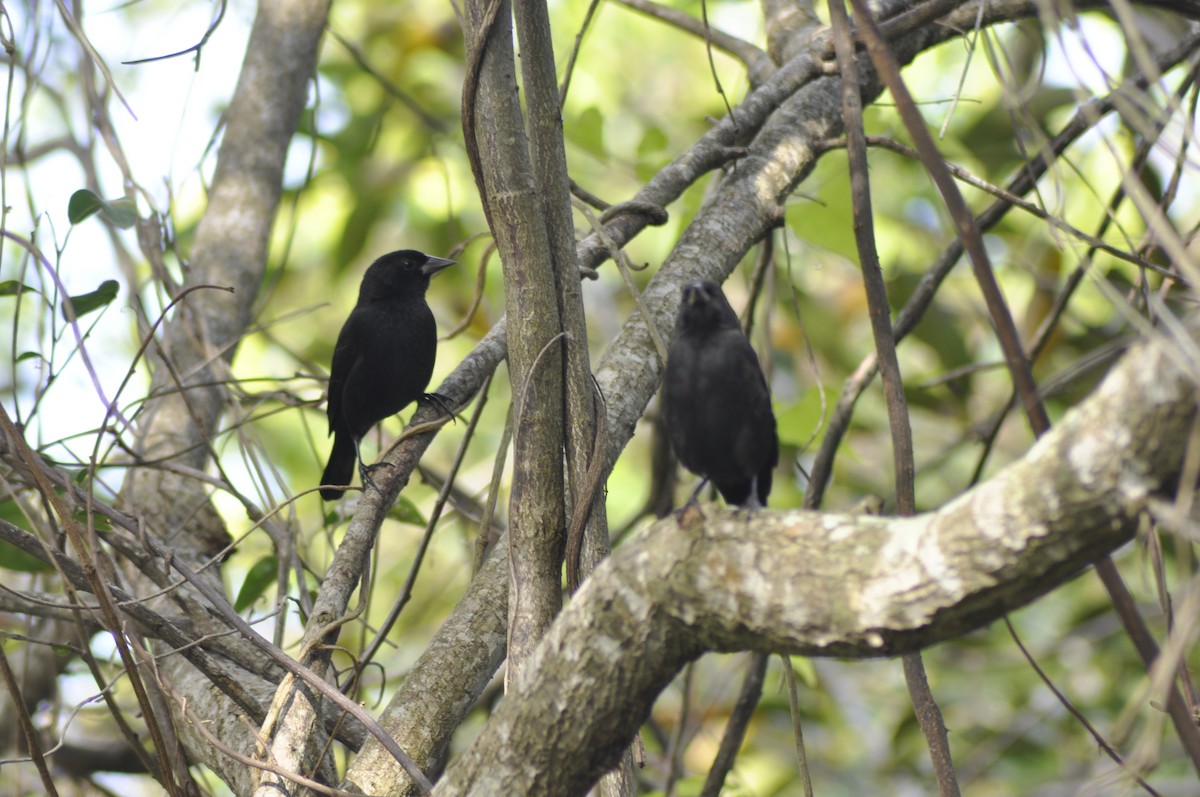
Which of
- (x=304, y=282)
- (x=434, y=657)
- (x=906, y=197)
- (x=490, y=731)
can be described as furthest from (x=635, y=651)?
(x=304, y=282)

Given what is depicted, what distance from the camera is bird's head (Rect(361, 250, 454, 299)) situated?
4875 millimetres

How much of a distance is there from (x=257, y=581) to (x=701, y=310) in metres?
1.95

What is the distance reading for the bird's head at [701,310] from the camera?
2.57 m

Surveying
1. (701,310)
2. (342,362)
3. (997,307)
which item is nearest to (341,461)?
(342,362)

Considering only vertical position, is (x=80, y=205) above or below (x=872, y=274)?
above

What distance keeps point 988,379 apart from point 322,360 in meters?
4.77

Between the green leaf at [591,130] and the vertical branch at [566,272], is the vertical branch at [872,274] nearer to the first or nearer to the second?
the vertical branch at [566,272]

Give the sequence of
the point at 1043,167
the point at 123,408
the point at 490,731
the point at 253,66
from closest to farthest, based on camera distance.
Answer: the point at 490,731, the point at 123,408, the point at 1043,167, the point at 253,66

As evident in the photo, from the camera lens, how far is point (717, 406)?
2385 millimetres

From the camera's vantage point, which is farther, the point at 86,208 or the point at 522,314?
the point at 86,208

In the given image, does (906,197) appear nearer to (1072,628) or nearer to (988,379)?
(988,379)

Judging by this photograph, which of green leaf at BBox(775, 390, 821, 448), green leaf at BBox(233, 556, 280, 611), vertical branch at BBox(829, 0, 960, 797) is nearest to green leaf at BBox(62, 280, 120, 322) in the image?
green leaf at BBox(233, 556, 280, 611)

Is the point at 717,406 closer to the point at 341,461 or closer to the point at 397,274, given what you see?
the point at 397,274

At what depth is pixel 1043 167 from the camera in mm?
3543
